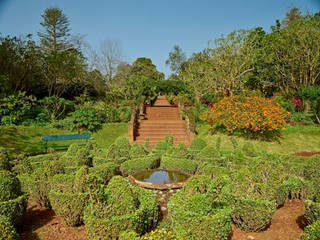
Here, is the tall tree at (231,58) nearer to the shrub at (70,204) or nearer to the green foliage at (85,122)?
the green foliage at (85,122)

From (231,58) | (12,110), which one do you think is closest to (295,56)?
(231,58)

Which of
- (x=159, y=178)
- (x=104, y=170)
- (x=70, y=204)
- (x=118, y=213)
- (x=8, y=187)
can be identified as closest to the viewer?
(x=118, y=213)

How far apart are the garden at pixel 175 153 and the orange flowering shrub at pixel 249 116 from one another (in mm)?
60

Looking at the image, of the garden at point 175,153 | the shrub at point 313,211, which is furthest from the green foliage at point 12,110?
the shrub at point 313,211

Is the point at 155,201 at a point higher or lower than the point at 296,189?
higher

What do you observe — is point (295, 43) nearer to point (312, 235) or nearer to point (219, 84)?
point (219, 84)

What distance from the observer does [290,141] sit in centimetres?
1528

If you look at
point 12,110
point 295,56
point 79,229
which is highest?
point 295,56

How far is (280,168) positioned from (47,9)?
42.8 meters

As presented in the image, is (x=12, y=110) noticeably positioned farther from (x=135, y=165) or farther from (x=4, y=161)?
(x=135, y=165)

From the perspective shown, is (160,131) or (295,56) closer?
(160,131)

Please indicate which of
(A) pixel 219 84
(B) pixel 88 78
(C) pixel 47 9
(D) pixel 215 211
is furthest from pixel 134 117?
(C) pixel 47 9

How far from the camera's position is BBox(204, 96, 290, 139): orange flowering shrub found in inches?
560

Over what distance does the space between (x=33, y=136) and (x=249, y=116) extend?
39.0ft
